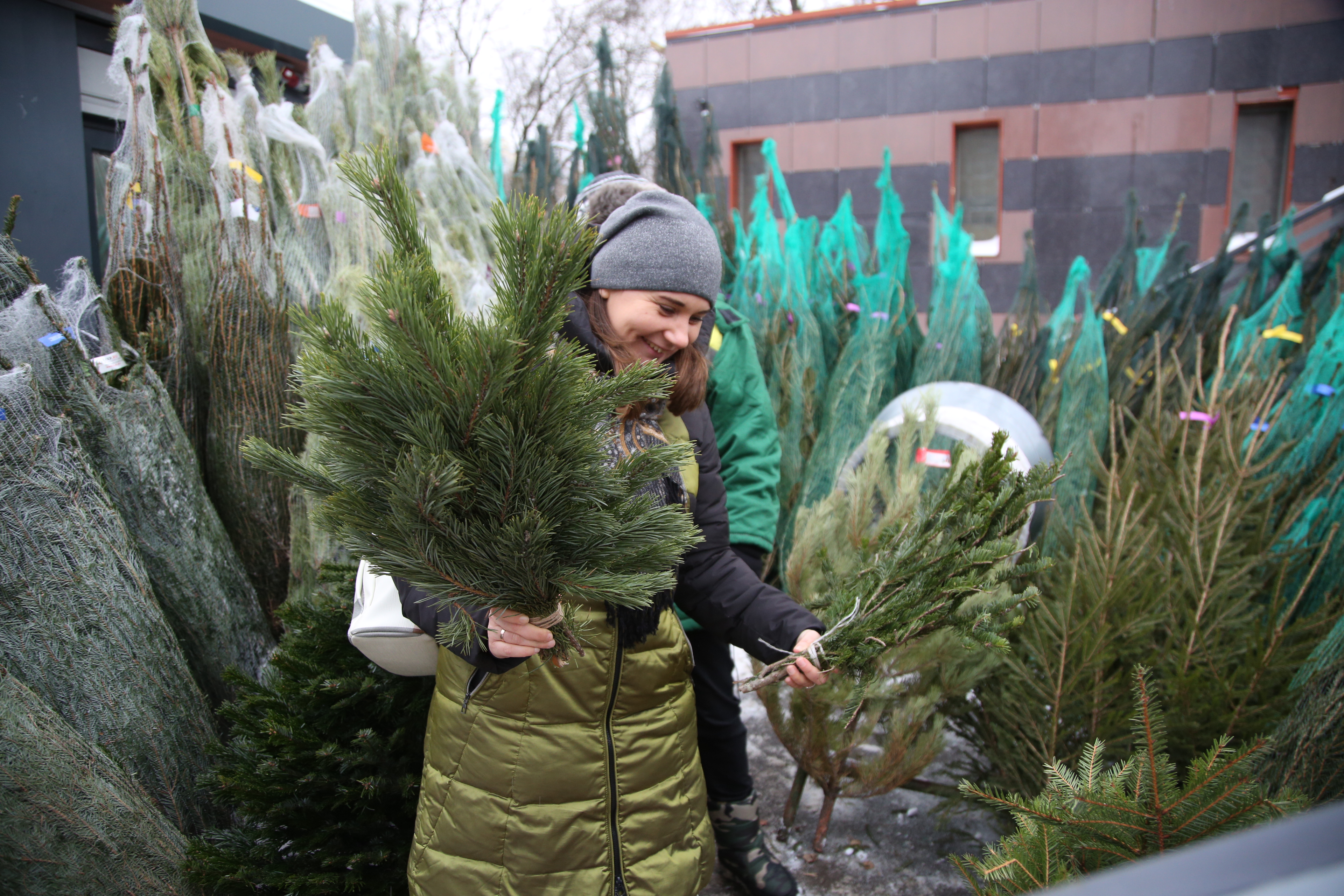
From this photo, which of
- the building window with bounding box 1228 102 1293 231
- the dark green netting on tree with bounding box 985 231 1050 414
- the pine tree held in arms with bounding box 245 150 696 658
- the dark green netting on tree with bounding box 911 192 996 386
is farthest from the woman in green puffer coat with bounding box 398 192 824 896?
the building window with bounding box 1228 102 1293 231

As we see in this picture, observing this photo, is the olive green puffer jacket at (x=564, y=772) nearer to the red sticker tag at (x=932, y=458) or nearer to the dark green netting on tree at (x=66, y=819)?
the dark green netting on tree at (x=66, y=819)

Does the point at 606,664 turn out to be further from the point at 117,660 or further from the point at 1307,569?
the point at 1307,569

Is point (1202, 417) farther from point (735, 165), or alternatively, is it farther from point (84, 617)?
point (735, 165)

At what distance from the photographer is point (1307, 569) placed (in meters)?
2.05

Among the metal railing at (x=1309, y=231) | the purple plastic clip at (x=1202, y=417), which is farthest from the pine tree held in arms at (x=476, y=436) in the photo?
the metal railing at (x=1309, y=231)

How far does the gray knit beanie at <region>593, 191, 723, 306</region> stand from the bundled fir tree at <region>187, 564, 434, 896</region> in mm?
979

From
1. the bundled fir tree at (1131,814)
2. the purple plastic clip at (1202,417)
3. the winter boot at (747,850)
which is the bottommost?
the winter boot at (747,850)

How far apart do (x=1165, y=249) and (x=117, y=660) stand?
512cm

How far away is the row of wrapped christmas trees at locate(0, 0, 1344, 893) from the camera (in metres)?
1.50

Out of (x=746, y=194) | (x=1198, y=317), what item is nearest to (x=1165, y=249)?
(x=1198, y=317)

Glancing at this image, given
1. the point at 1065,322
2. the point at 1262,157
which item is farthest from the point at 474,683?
the point at 1262,157

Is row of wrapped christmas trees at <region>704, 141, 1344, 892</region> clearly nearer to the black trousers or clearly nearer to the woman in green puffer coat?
the black trousers

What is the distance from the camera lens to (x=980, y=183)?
9.15 meters

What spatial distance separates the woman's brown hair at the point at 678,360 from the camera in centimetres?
135
